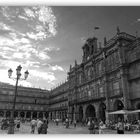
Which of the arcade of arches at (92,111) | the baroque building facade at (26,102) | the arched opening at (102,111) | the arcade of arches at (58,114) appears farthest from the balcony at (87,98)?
the baroque building facade at (26,102)

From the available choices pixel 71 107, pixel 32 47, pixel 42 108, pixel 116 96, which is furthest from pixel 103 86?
pixel 42 108

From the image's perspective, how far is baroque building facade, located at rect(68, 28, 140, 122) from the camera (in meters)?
18.1

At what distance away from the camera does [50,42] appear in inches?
473

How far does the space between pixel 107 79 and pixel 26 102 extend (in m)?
34.6

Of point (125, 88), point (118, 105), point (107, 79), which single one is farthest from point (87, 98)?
point (125, 88)

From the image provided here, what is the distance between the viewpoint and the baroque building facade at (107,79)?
712 inches

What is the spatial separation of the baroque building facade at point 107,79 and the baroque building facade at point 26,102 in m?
22.1

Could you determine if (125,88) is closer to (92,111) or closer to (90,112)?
(92,111)

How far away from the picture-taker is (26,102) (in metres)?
50.5

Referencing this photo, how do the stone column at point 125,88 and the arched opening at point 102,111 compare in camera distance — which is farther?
the arched opening at point 102,111

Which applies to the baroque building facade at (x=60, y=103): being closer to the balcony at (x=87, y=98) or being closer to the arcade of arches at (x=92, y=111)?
the arcade of arches at (x=92, y=111)

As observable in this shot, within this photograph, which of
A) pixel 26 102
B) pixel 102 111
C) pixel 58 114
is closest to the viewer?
pixel 102 111

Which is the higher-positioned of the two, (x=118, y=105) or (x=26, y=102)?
(x=26, y=102)

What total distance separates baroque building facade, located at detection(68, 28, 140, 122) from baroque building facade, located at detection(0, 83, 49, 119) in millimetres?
22102
